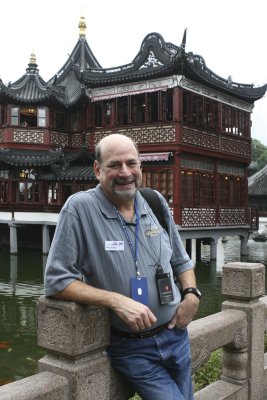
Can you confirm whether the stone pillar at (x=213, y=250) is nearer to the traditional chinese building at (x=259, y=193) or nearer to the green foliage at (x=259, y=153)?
the traditional chinese building at (x=259, y=193)

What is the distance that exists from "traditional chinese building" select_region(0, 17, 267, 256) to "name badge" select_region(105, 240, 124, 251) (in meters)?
16.1

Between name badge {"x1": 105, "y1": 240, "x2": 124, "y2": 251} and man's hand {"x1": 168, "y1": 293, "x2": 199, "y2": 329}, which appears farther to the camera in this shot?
man's hand {"x1": 168, "y1": 293, "x2": 199, "y2": 329}

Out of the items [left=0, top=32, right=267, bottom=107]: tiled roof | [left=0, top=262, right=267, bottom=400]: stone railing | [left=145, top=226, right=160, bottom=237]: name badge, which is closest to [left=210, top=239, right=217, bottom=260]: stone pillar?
[left=0, top=32, right=267, bottom=107]: tiled roof

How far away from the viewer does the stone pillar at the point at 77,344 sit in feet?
6.96

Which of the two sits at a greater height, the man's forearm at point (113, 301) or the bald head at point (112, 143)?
the bald head at point (112, 143)

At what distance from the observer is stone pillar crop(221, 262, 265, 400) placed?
3.81m

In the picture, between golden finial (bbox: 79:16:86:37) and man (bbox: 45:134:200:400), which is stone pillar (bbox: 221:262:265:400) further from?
golden finial (bbox: 79:16:86:37)

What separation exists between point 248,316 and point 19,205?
19569mm

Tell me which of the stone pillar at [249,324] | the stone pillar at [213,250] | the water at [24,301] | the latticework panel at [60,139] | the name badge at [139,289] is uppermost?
the latticework panel at [60,139]

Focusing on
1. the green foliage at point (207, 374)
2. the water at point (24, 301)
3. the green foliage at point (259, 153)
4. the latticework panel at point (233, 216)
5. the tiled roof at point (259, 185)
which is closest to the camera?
the green foliage at point (207, 374)

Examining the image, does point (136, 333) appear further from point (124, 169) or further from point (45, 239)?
point (45, 239)

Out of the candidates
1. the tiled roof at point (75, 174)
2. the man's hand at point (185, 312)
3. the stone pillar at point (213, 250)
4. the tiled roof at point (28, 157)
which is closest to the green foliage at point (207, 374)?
the man's hand at point (185, 312)

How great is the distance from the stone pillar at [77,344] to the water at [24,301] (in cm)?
512

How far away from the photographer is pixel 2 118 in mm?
23391
